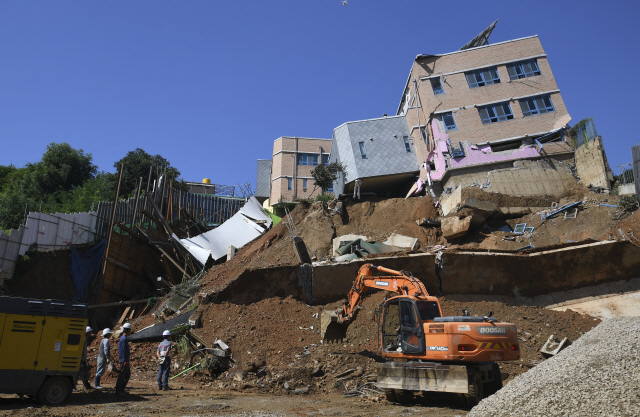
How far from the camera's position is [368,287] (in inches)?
460

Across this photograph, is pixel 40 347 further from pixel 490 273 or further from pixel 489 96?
pixel 489 96

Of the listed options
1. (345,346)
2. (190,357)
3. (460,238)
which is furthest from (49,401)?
(460,238)

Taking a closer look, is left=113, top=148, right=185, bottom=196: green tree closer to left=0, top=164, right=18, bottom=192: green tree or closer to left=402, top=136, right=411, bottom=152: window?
left=0, top=164, right=18, bottom=192: green tree

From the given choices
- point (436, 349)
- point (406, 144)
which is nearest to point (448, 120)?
point (406, 144)

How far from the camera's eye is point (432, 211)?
76.8 feet

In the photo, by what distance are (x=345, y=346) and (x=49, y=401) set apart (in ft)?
24.8

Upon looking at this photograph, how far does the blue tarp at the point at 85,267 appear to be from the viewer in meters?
19.8

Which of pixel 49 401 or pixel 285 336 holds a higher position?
pixel 285 336

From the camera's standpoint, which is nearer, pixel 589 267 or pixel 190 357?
pixel 190 357

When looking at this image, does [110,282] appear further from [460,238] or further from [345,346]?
[460,238]

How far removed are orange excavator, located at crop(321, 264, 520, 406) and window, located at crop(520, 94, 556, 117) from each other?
20.0m

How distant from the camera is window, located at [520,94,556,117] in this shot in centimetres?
2622

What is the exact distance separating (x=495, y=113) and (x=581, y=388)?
22526 millimetres

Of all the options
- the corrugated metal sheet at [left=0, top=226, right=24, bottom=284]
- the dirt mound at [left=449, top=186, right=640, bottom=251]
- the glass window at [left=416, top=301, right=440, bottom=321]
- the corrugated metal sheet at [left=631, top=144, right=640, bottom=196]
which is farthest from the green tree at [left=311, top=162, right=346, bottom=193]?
the glass window at [left=416, top=301, right=440, bottom=321]
